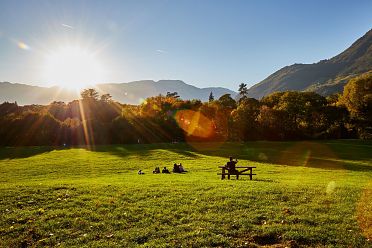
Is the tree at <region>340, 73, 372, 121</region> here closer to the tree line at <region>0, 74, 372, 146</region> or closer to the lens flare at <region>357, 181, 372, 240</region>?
the tree line at <region>0, 74, 372, 146</region>

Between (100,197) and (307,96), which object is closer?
(100,197)

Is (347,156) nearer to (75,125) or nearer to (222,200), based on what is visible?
(222,200)

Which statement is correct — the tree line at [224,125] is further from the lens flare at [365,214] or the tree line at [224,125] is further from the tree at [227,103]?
the lens flare at [365,214]

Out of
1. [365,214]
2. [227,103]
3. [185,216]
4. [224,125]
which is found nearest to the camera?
[365,214]

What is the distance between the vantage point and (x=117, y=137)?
99500 millimetres

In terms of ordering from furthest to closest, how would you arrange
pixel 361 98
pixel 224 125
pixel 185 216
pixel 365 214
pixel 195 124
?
pixel 195 124, pixel 224 125, pixel 361 98, pixel 185 216, pixel 365 214

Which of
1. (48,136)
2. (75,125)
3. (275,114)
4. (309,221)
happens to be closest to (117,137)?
(75,125)

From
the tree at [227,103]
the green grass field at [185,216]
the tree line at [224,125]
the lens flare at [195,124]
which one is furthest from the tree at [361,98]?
the green grass field at [185,216]

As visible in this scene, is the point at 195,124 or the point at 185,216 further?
the point at 195,124

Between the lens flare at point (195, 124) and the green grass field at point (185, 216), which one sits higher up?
the lens flare at point (195, 124)

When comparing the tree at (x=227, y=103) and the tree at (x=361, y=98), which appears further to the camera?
the tree at (x=227, y=103)

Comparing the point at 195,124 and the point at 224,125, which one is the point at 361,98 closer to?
the point at 224,125

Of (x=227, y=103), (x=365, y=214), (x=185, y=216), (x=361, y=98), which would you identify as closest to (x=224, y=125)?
(x=227, y=103)

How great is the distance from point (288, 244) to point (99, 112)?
390 ft
